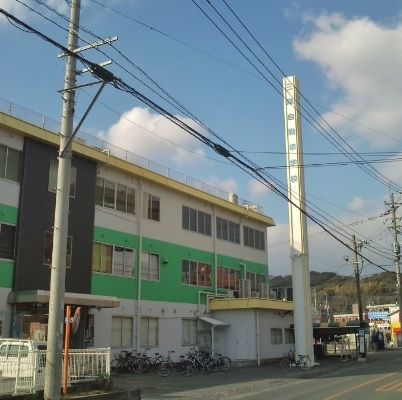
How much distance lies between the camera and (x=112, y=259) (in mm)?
25984

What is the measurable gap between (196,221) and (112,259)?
26.9ft

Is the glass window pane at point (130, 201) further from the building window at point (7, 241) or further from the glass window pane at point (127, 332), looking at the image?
the building window at point (7, 241)

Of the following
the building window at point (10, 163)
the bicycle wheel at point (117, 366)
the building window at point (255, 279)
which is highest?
the building window at point (10, 163)

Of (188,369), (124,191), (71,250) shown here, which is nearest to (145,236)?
(124,191)

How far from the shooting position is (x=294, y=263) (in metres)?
29.5

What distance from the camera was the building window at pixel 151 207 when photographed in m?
28.6

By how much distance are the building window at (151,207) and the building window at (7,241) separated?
875 centimetres

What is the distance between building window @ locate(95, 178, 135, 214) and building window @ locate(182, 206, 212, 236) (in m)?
4.95

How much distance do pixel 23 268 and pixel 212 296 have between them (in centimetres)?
1469

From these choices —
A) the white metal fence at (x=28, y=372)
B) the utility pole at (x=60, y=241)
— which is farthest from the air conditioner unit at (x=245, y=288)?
the utility pole at (x=60, y=241)

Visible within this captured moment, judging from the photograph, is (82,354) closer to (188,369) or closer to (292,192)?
(188,369)

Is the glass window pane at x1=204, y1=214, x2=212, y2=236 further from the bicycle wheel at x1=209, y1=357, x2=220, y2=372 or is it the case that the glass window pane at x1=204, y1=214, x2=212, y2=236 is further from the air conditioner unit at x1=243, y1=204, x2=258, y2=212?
the bicycle wheel at x1=209, y1=357, x2=220, y2=372

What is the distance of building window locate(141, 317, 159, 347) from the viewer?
27.2m

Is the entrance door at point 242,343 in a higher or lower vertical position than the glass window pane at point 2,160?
lower
